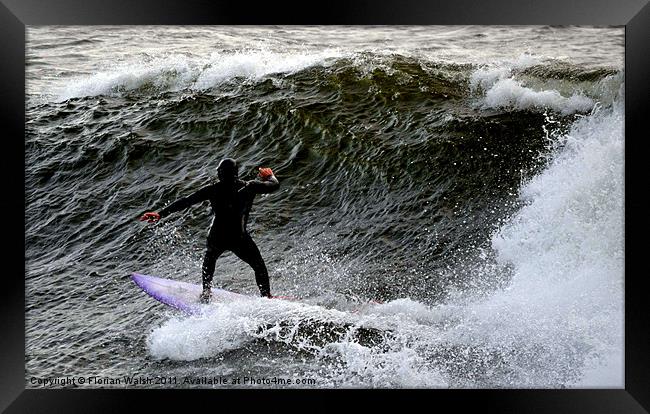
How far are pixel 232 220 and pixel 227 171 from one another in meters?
0.27

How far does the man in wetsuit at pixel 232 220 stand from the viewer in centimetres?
371

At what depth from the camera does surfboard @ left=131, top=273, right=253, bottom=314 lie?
3682mm

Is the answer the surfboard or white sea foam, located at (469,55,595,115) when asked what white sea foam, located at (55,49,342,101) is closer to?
white sea foam, located at (469,55,595,115)

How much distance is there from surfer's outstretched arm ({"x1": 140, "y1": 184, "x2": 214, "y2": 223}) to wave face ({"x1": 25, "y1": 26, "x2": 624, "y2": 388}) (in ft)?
0.57

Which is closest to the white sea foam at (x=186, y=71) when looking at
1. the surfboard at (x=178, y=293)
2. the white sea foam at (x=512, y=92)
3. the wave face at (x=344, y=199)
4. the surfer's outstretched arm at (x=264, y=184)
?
the wave face at (x=344, y=199)

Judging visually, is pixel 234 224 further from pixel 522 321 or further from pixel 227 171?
pixel 522 321

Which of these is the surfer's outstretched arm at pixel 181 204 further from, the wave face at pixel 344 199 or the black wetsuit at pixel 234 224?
the wave face at pixel 344 199

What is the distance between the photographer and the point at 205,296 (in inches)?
147

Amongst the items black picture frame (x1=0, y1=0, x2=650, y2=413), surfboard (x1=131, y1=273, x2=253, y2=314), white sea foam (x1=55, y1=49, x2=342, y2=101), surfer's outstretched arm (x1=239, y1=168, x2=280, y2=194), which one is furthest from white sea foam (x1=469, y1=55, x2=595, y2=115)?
surfboard (x1=131, y1=273, x2=253, y2=314)

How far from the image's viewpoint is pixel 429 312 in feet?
12.1

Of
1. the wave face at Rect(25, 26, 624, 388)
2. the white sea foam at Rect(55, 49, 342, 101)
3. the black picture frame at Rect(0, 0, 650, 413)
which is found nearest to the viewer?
the black picture frame at Rect(0, 0, 650, 413)
